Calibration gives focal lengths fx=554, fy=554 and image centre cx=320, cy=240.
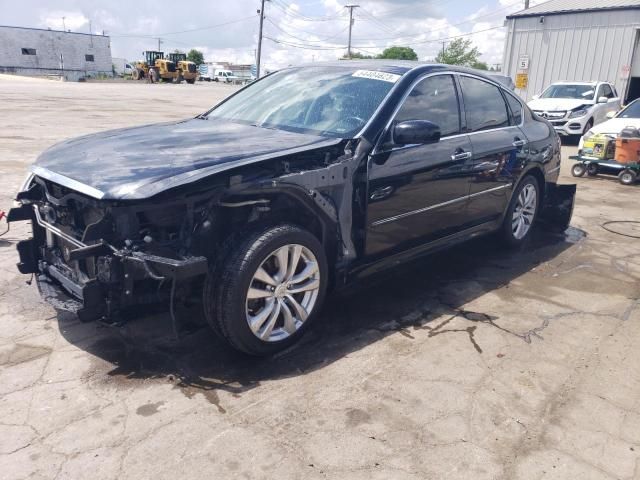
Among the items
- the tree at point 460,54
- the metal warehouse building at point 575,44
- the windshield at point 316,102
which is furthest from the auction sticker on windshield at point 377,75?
the tree at point 460,54

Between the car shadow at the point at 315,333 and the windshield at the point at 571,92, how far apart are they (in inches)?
513

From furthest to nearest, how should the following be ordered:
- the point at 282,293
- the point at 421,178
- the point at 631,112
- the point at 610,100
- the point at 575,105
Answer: the point at 610,100 → the point at 575,105 → the point at 631,112 → the point at 421,178 → the point at 282,293

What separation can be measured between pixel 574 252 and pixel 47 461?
16.5ft

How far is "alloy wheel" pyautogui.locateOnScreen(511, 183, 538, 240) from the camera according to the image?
546 cm

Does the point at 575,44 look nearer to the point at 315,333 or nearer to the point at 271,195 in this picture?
the point at 315,333

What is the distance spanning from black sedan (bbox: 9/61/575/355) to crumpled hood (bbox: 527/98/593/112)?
466 inches

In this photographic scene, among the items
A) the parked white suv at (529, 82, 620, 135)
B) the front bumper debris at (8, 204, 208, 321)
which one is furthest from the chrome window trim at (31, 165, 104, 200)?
the parked white suv at (529, 82, 620, 135)

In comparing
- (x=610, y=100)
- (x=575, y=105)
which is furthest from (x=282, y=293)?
(x=610, y=100)

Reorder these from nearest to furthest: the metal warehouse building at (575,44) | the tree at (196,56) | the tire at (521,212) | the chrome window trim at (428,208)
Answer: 1. the chrome window trim at (428,208)
2. the tire at (521,212)
3. the metal warehouse building at (575,44)
4. the tree at (196,56)

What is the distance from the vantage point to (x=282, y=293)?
3.23 meters

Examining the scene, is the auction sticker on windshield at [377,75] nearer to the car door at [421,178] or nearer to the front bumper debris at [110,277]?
the car door at [421,178]

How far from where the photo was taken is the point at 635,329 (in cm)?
388

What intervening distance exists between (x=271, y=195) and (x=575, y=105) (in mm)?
14474

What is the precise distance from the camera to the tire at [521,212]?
530cm
